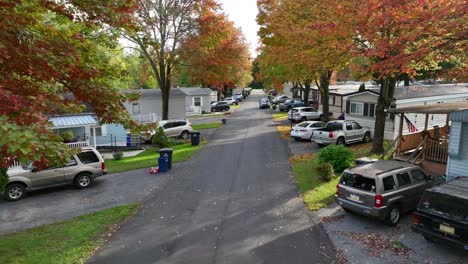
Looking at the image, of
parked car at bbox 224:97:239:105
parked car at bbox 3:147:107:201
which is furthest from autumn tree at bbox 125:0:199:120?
parked car at bbox 224:97:239:105

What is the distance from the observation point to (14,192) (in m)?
13.7

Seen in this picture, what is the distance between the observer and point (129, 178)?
16734 millimetres

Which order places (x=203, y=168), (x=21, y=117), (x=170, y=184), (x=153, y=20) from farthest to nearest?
(x=153, y=20), (x=203, y=168), (x=170, y=184), (x=21, y=117)

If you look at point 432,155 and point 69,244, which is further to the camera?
point 432,155

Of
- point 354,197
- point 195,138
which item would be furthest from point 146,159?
point 354,197

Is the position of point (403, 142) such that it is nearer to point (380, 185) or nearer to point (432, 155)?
point (432, 155)

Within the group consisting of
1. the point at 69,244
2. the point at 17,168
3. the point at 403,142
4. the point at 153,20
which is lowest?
the point at 69,244

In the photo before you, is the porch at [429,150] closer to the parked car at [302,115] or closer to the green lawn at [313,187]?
the green lawn at [313,187]

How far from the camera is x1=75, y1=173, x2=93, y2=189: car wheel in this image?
592 inches

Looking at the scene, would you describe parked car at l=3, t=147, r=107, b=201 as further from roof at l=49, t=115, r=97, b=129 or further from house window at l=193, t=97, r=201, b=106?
house window at l=193, t=97, r=201, b=106

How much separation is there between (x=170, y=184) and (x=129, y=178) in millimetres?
2603

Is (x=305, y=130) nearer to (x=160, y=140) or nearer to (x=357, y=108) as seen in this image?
(x=357, y=108)

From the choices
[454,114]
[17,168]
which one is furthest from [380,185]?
[17,168]

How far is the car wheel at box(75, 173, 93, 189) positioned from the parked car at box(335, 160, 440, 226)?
10918 millimetres
